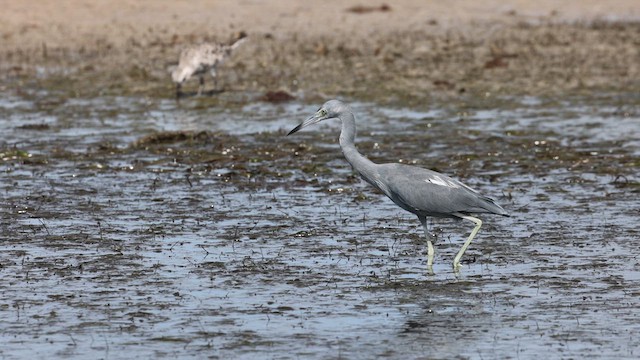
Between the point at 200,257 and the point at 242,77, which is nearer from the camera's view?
the point at 200,257

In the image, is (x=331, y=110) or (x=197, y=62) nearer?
(x=331, y=110)

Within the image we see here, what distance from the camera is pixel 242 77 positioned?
23.1m

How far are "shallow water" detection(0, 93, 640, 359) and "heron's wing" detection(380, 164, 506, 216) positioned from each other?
0.41m

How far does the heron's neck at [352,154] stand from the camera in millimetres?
10734

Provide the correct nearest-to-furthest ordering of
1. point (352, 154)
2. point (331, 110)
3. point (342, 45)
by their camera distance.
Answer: point (352, 154)
point (331, 110)
point (342, 45)

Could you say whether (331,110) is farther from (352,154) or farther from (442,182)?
(442,182)

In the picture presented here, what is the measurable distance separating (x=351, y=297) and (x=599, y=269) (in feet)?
6.59

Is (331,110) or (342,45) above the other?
(331,110)

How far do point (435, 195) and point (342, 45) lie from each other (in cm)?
1560

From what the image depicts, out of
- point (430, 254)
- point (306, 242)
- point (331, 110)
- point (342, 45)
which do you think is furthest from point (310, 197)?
point (342, 45)

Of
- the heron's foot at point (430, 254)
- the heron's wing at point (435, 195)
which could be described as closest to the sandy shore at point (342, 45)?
the heron's wing at point (435, 195)

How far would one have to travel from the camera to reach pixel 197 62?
21500 millimetres

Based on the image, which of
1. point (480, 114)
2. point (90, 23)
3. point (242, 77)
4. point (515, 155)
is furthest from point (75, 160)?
point (90, 23)

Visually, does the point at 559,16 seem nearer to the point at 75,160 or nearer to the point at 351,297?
the point at 75,160
